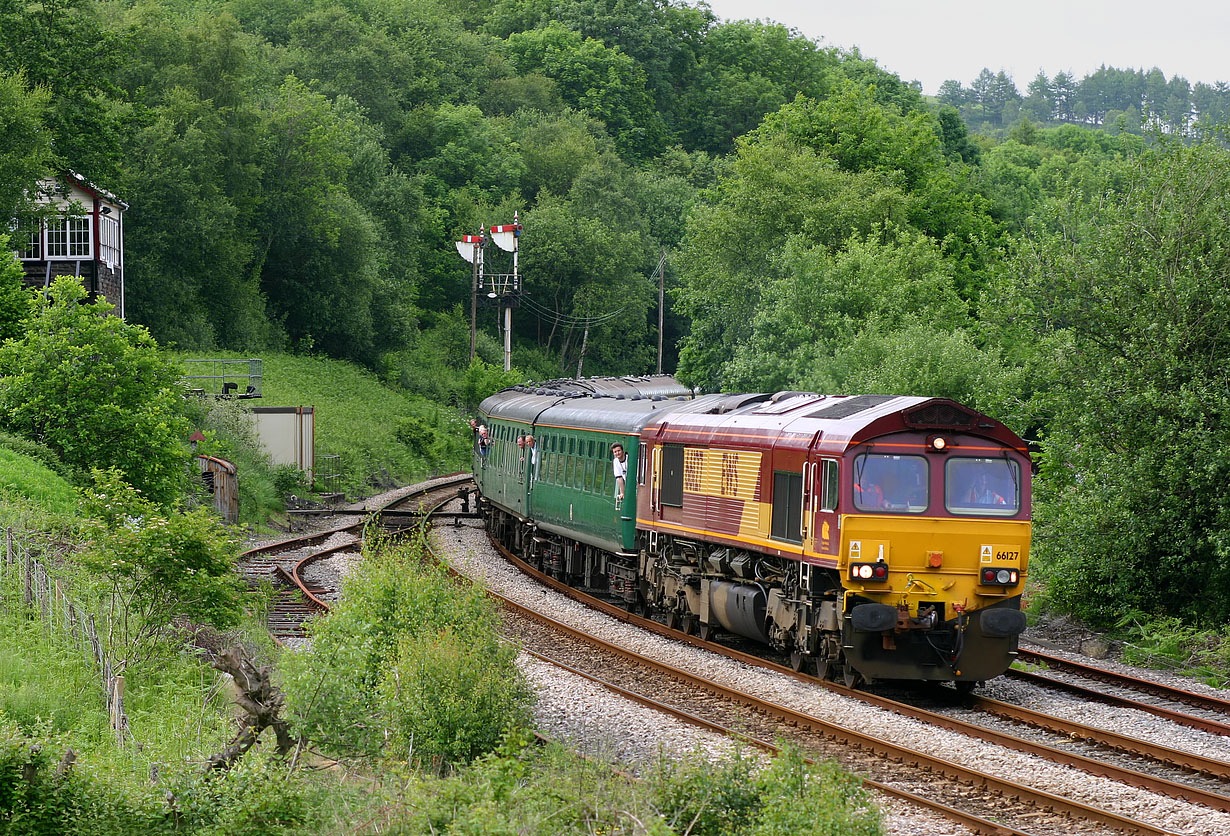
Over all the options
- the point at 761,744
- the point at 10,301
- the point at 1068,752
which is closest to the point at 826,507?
the point at 761,744

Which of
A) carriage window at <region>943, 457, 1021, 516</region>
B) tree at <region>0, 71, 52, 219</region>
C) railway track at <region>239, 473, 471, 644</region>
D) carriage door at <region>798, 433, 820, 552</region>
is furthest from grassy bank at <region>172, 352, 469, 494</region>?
carriage window at <region>943, 457, 1021, 516</region>

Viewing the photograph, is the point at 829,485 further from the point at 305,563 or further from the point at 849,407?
the point at 305,563

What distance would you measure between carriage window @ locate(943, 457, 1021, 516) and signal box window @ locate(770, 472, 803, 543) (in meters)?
1.74

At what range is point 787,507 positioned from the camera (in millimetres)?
16469

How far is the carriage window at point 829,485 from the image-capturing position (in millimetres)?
15312

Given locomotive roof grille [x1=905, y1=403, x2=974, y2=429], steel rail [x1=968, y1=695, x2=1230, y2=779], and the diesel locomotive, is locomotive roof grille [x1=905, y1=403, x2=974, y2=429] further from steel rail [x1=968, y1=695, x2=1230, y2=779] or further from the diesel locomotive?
steel rail [x1=968, y1=695, x2=1230, y2=779]

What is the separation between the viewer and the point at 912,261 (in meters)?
41.5

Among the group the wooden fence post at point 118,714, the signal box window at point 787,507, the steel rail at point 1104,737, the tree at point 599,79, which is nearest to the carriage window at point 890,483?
the signal box window at point 787,507

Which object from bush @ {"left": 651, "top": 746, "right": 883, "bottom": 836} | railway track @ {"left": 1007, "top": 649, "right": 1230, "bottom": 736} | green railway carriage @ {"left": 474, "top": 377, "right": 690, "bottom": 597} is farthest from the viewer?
green railway carriage @ {"left": 474, "top": 377, "right": 690, "bottom": 597}

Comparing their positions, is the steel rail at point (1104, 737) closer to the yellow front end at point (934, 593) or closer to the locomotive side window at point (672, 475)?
the yellow front end at point (934, 593)

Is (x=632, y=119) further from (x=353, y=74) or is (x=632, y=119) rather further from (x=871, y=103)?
(x=871, y=103)

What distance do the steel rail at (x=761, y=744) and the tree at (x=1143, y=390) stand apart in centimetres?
830

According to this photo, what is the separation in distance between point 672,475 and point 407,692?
A: 8487mm

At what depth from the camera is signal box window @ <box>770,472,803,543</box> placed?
1612cm
